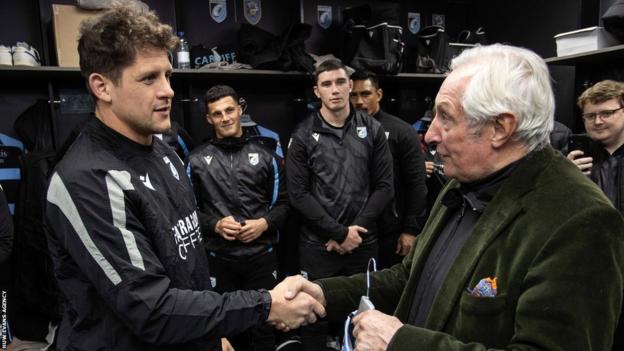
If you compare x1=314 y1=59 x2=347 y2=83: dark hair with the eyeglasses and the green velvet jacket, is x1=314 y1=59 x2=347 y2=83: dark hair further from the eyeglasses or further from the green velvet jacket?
the green velvet jacket

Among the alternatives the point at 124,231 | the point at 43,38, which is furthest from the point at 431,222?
the point at 43,38

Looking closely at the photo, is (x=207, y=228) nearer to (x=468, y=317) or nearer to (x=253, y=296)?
(x=253, y=296)

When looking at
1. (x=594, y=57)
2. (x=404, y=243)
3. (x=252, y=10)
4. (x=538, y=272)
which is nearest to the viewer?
(x=538, y=272)

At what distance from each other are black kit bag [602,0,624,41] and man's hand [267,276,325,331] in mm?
2957

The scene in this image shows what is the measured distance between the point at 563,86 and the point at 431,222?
3620 millimetres

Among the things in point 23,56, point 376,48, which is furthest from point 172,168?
point 376,48

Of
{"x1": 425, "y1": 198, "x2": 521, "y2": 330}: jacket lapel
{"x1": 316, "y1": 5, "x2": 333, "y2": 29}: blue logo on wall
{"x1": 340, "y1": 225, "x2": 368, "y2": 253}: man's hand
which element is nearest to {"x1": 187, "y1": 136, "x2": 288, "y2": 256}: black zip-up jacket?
{"x1": 340, "y1": 225, "x2": 368, "y2": 253}: man's hand

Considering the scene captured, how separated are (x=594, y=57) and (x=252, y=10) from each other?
279 centimetres

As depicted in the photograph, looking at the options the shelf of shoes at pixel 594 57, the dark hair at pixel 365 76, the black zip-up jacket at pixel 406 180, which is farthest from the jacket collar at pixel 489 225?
the shelf of shoes at pixel 594 57

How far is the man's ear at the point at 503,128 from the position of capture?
1060 millimetres

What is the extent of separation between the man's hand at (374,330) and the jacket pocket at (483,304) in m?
0.17

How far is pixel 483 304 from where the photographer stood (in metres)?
0.98

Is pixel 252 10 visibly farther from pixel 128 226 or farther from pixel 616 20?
pixel 128 226

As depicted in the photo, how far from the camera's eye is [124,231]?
1179 mm
